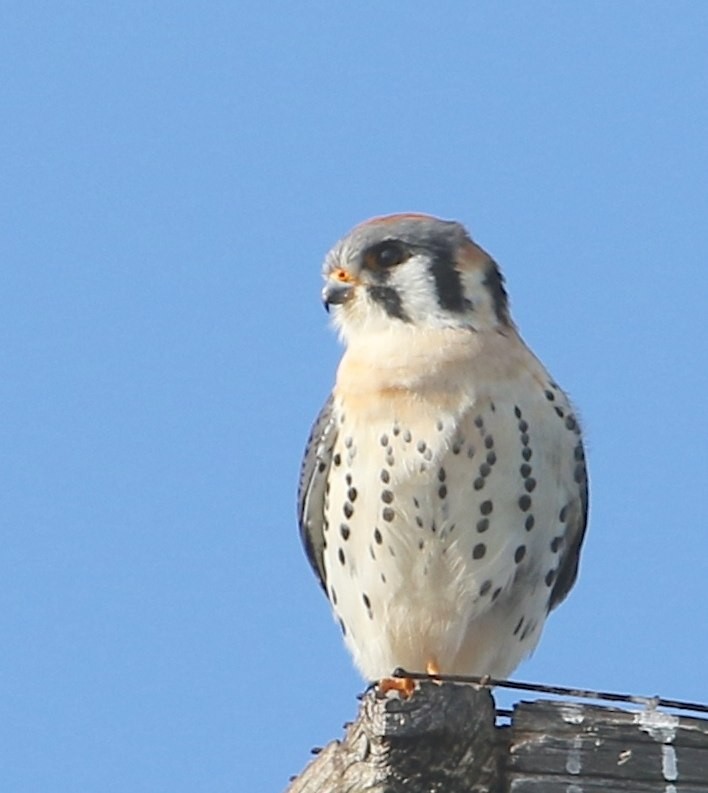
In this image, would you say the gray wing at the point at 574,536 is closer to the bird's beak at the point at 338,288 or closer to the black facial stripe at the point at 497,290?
the black facial stripe at the point at 497,290

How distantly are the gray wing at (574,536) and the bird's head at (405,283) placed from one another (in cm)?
53

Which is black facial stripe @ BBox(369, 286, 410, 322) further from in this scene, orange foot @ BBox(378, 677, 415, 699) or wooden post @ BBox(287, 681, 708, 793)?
wooden post @ BBox(287, 681, 708, 793)

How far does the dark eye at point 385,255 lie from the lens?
18.8 feet

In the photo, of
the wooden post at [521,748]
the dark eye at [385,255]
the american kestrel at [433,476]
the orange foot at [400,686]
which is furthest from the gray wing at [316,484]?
the wooden post at [521,748]

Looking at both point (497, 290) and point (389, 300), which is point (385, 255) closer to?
point (389, 300)

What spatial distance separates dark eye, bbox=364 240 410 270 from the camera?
5723mm

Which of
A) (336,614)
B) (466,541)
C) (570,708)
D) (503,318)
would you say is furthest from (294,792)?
(503,318)

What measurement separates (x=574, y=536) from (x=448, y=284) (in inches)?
33.6

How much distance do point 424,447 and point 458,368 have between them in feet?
0.98

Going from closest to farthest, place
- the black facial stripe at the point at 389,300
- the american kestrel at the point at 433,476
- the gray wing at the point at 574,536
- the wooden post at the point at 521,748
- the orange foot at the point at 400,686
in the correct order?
the wooden post at the point at 521,748
the orange foot at the point at 400,686
the american kestrel at the point at 433,476
the gray wing at the point at 574,536
the black facial stripe at the point at 389,300

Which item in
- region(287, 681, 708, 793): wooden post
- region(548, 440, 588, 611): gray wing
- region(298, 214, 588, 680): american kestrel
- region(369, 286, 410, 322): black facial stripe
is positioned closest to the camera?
region(287, 681, 708, 793): wooden post

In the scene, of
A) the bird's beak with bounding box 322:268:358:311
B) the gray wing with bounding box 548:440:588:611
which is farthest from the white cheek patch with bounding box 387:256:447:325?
the gray wing with bounding box 548:440:588:611

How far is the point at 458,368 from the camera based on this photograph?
17.6 ft

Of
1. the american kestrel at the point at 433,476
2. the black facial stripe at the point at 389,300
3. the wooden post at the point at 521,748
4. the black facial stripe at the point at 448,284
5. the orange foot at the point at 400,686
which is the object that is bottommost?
the wooden post at the point at 521,748
